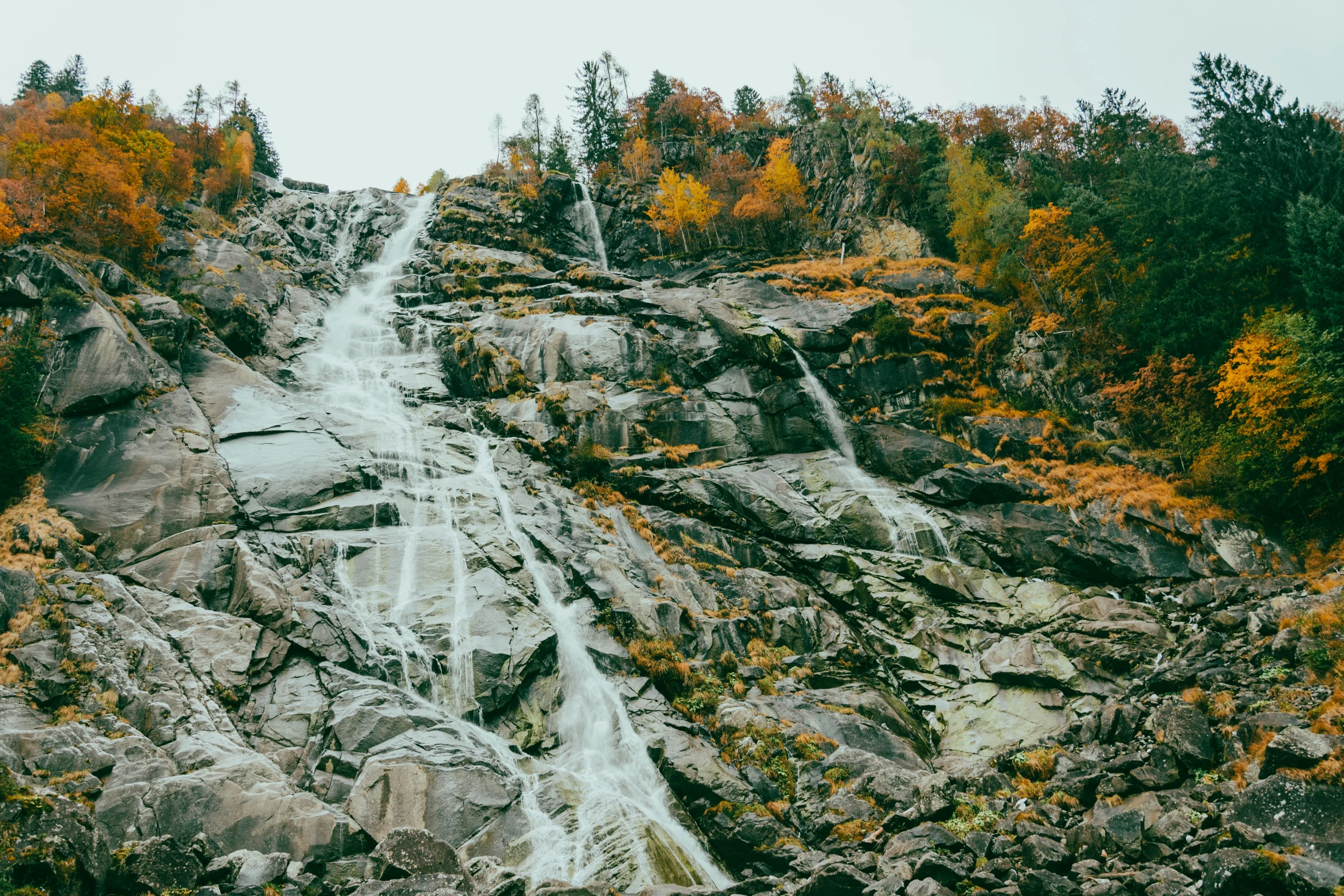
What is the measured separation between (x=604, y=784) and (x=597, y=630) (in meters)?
5.18

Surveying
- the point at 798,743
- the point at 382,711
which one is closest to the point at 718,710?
Result: the point at 798,743

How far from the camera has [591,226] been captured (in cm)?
5606

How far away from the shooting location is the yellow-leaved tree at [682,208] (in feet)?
167

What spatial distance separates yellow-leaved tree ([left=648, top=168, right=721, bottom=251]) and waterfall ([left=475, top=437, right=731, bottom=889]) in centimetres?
3547

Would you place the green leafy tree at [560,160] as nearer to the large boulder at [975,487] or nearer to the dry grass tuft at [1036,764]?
the large boulder at [975,487]

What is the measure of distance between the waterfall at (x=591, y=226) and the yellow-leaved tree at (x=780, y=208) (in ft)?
36.3

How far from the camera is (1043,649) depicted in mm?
22500

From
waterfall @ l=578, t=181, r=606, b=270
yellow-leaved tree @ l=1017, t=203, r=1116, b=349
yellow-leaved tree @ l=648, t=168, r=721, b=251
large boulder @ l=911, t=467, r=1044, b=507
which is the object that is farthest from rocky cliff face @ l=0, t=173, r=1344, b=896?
waterfall @ l=578, t=181, r=606, b=270

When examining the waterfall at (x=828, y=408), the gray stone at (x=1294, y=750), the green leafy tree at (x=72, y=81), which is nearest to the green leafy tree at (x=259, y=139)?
the green leafy tree at (x=72, y=81)

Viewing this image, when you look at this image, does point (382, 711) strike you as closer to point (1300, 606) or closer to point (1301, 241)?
point (1300, 606)

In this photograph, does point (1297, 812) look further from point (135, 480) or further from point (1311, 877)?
point (135, 480)

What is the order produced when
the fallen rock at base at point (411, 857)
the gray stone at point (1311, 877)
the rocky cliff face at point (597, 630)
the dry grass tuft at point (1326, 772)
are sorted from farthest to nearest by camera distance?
1. the rocky cliff face at point (597, 630)
2. the dry grass tuft at point (1326, 772)
3. the fallen rock at base at point (411, 857)
4. the gray stone at point (1311, 877)

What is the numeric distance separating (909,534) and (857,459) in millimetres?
5450

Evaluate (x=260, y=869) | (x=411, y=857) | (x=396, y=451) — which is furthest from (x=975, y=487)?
(x=260, y=869)
